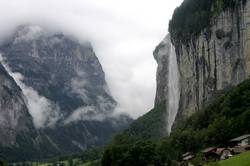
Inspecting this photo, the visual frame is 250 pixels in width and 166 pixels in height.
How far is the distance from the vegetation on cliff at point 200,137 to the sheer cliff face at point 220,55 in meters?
22.1

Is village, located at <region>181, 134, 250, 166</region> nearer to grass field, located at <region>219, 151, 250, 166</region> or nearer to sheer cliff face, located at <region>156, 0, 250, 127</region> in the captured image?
grass field, located at <region>219, 151, 250, 166</region>

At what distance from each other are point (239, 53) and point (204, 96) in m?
23.8

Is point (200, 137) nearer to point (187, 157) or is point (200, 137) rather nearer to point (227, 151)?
point (187, 157)

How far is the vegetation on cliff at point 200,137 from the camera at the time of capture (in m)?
109

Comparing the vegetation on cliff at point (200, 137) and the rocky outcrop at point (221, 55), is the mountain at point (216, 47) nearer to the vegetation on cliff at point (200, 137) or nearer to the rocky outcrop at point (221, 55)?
the rocky outcrop at point (221, 55)

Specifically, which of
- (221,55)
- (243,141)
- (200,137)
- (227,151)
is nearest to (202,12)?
(221,55)

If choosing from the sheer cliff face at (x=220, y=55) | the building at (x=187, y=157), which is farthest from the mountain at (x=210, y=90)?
the building at (x=187, y=157)

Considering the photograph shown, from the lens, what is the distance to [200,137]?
129500mm

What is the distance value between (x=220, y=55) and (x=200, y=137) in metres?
52.2

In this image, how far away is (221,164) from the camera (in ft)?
272

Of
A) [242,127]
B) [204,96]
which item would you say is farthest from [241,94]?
[204,96]

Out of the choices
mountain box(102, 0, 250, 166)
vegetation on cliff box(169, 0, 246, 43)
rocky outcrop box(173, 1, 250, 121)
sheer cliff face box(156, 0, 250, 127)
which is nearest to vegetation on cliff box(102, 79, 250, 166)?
mountain box(102, 0, 250, 166)

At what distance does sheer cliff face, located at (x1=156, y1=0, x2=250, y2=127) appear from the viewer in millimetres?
166250

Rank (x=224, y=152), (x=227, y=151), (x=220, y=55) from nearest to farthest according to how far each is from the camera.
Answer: (x=227, y=151), (x=224, y=152), (x=220, y=55)
